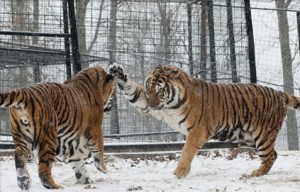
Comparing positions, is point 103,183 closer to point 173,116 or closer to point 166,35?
point 173,116

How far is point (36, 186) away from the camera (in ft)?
17.5

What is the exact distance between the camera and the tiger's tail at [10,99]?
474cm

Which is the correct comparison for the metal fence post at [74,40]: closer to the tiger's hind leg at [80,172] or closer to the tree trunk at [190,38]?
the tree trunk at [190,38]

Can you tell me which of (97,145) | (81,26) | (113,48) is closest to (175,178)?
(97,145)

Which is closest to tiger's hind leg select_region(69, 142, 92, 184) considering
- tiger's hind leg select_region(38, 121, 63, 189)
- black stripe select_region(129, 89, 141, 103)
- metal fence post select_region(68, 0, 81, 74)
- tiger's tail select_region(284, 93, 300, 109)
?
tiger's hind leg select_region(38, 121, 63, 189)

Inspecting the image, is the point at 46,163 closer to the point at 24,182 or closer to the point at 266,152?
the point at 24,182

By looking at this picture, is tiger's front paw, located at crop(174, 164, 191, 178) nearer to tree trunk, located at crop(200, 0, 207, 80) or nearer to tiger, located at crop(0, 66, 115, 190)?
tiger, located at crop(0, 66, 115, 190)

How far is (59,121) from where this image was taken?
5.34 m

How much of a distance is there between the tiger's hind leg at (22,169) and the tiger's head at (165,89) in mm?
1810

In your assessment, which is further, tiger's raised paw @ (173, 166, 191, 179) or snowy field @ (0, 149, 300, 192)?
tiger's raised paw @ (173, 166, 191, 179)

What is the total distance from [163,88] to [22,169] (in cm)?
203

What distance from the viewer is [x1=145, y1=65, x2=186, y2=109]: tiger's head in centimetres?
633

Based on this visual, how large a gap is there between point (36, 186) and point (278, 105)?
2.71 metres

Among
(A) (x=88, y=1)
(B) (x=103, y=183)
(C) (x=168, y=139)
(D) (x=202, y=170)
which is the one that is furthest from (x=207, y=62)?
(B) (x=103, y=183)
